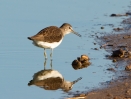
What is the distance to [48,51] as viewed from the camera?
42.4 feet

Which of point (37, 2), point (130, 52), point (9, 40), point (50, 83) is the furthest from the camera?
point (37, 2)

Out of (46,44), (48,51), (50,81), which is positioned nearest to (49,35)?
(46,44)

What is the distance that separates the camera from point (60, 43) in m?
12.4

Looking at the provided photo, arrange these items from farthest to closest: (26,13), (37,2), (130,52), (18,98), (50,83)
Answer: (37,2)
(26,13)
(130,52)
(50,83)
(18,98)

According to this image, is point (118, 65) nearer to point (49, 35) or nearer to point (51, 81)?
point (51, 81)

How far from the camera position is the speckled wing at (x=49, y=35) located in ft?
38.9

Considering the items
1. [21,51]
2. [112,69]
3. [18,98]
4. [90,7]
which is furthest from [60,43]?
[90,7]

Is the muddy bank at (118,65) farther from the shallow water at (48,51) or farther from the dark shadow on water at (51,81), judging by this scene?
the dark shadow on water at (51,81)

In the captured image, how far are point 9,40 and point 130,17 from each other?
4.37m

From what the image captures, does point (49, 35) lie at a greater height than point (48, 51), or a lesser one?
greater

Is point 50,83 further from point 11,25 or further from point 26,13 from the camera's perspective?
point 26,13

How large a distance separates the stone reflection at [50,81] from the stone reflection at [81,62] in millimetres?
618

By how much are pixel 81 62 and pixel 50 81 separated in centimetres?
140

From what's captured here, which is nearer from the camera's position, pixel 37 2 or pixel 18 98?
pixel 18 98
